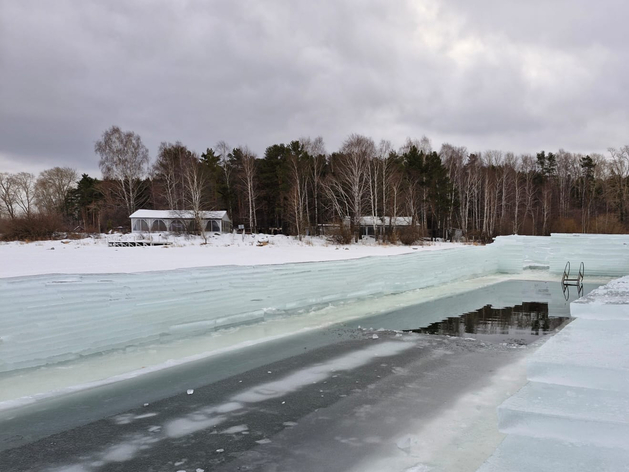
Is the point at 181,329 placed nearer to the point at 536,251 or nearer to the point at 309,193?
the point at 536,251

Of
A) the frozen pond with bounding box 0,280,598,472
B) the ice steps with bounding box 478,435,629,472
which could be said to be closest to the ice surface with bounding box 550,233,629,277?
the frozen pond with bounding box 0,280,598,472

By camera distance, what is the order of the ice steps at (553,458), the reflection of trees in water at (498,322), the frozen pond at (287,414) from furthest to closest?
the reflection of trees in water at (498,322) → the frozen pond at (287,414) → the ice steps at (553,458)

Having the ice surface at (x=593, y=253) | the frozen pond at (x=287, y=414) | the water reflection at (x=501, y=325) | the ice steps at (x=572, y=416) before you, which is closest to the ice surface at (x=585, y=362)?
the ice steps at (x=572, y=416)

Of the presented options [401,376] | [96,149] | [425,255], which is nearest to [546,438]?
[401,376]

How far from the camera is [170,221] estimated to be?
37.3 metres

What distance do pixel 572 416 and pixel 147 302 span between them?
520 cm

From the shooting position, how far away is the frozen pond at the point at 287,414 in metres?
2.86

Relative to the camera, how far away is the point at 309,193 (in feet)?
135

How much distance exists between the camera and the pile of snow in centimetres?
224

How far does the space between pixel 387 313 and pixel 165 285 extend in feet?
13.7

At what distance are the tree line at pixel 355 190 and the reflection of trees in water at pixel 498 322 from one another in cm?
2097

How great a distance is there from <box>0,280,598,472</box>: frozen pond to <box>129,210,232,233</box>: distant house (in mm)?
31995

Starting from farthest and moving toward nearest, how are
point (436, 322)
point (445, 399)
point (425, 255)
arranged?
point (425, 255) → point (436, 322) → point (445, 399)

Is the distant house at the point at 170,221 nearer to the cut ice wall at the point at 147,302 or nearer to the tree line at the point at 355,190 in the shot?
the tree line at the point at 355,190
